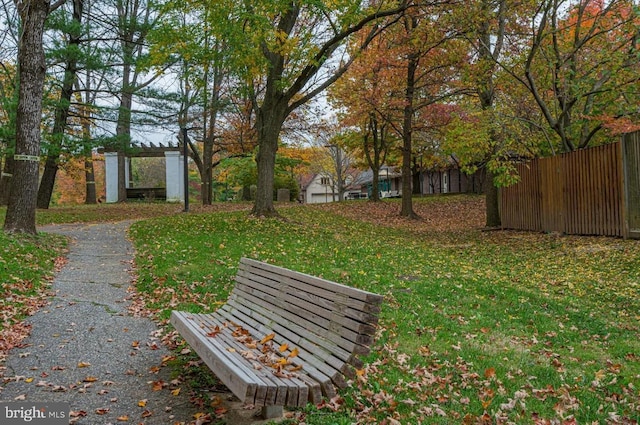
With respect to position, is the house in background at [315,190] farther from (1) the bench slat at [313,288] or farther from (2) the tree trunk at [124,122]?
(1) the bench slat at [313,288]

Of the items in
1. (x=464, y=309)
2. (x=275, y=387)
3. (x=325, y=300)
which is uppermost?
(x=325, y=300)

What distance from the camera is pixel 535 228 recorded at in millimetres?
15758

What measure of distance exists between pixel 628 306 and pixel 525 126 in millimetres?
9695

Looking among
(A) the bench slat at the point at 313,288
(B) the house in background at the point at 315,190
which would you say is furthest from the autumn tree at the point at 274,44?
(B) the house in background at the point at 315,190

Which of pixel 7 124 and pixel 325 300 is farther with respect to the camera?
pixel 7 124

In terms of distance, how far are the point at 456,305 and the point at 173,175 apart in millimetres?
28430

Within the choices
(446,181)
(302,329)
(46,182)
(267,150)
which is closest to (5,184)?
(46,182)

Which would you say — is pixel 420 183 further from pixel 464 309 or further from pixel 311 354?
pixel 311 354

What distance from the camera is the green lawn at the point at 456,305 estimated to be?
412cm

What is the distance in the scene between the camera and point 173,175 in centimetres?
Answer: 3303

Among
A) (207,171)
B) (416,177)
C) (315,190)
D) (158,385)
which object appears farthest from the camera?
(315,190)

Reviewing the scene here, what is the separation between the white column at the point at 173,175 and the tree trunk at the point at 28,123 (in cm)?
2167

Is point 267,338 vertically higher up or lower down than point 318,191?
lower down

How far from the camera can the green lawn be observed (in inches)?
162
